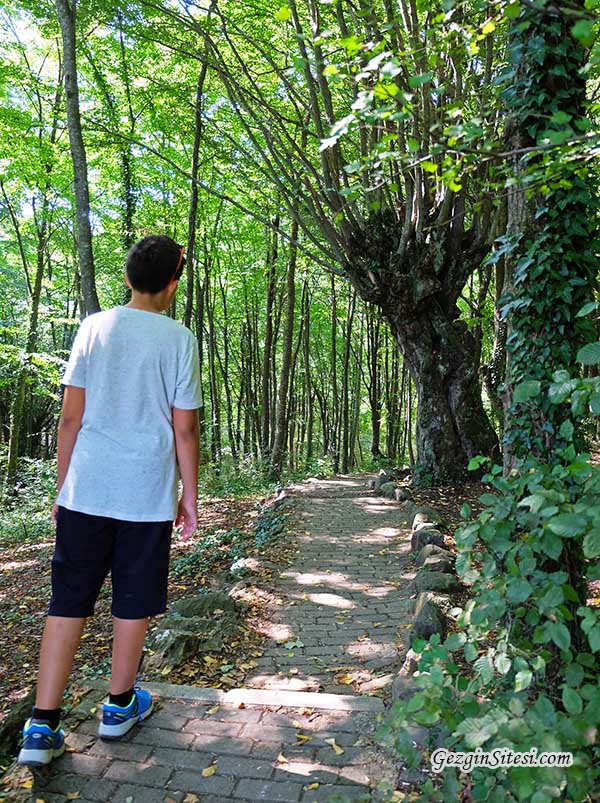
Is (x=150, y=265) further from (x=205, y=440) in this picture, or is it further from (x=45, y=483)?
(x=205, y=440)

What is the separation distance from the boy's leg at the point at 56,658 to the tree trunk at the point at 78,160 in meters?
4.11

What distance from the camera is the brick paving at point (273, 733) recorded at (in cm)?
233

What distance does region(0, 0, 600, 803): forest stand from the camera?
6.33 ft

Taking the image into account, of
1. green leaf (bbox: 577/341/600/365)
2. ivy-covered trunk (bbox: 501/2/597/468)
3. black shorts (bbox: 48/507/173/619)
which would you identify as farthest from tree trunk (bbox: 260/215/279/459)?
green leaf (bbox: 577/341/600/365)

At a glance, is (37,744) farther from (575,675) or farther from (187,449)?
(575,675)

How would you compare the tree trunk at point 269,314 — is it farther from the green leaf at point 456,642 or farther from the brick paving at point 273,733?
A: the green leaf at point 456,642

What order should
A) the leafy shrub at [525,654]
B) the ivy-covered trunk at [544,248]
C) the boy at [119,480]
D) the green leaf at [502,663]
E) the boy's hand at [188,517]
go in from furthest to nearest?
the ivy-covered trunk at [544,248] < the boy's hand at [188,517] < the boy at [119,480] < the green leaf at [502,663] < the leafy shrub at [525,654]

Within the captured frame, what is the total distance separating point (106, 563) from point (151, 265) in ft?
4.48

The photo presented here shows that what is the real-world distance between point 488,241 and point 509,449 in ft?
21.5

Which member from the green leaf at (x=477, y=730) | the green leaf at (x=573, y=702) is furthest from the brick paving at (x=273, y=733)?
the green leaf at (x=573, y=702)

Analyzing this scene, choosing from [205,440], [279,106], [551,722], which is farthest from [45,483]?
[551,722]

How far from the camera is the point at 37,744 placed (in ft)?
7.70

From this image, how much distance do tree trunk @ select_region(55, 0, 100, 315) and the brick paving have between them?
3845 millimetres

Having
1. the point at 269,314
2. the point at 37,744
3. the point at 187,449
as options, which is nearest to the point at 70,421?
the point at 187,449
